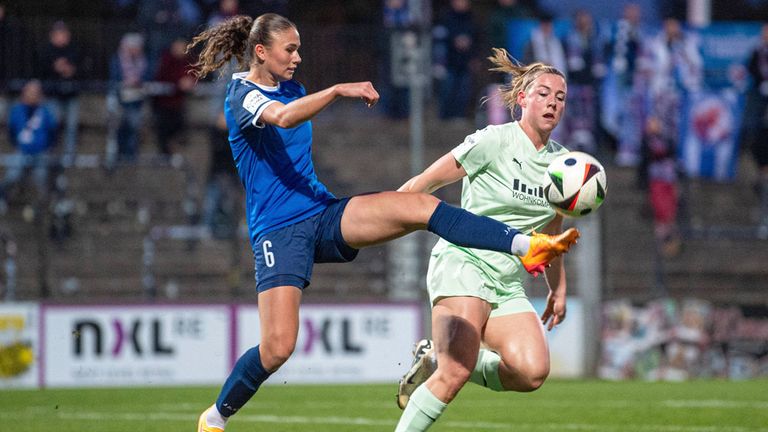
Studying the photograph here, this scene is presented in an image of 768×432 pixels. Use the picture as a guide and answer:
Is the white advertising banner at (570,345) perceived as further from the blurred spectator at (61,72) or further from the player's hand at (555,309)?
the player's hand at (555,309)

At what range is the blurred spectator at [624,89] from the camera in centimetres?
1855

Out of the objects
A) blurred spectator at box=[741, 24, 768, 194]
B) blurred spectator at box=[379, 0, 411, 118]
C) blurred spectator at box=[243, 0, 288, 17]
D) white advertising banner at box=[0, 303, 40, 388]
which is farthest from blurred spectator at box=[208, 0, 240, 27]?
blurred spectator at box=[741, 24, 768, 194]

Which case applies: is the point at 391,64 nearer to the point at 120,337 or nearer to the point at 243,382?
the point at 120,337

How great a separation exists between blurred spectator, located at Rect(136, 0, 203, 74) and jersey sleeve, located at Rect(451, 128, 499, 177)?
10.7m

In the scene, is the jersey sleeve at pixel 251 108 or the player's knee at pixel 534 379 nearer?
the jersey sleeve at pixel 251 108

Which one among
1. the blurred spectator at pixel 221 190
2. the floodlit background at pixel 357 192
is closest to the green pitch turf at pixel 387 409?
the floodlit background at pixel 357 192

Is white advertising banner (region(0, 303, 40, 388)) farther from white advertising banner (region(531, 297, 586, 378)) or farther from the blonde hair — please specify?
the blonde hair

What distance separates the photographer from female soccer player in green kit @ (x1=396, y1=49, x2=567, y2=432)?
22.4ft

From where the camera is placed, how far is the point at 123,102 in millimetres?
16984

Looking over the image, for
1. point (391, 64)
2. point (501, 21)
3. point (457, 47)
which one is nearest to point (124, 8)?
point (391, 64)

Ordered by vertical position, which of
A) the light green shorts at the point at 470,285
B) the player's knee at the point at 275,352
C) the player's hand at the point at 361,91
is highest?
the player's hand at the point at 361,91

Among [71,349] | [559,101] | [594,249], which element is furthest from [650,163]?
[559,101]

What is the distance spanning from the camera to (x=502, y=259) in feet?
22.9

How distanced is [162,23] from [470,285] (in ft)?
37.0
